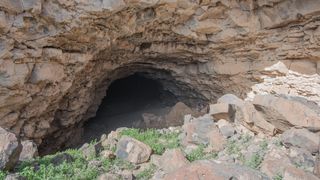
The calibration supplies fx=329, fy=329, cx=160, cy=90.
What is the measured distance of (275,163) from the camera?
5531 millimetres

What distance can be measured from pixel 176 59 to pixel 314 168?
563 cm

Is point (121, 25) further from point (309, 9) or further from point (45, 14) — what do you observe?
point (309, 9)

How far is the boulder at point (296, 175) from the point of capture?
16.4 ft

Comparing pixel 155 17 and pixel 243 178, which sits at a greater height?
pixel 155 17

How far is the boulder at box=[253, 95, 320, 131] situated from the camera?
6.43m

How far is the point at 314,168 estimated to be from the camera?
537 cm

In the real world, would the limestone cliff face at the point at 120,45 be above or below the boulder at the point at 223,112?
above

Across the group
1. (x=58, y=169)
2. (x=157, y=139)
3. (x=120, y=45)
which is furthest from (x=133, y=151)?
(x=120, y=45)

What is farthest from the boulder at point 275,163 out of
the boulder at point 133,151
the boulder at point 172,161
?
the boulder at point 133,151

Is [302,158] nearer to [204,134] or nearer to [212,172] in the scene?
[212,172]

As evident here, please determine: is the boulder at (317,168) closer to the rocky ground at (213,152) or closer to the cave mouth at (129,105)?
the rocky ground at (213,152)

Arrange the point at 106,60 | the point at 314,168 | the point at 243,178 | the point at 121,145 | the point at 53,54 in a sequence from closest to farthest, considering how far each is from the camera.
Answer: the point at 243,178, the point at 314,168, the point at 121,145, the point at 53,54, the point at 106,60

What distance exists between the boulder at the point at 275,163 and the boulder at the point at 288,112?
87 cm

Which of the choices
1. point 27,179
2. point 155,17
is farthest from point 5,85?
point 155,17
